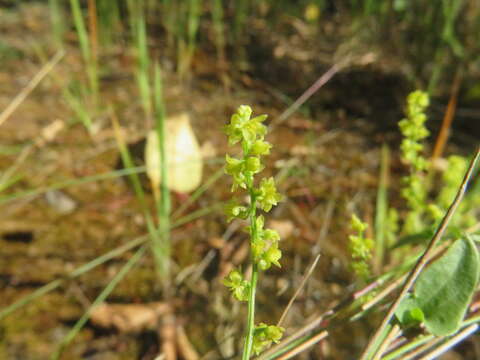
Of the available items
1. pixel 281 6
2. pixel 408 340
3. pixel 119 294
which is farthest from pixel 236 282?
pixel 281 6

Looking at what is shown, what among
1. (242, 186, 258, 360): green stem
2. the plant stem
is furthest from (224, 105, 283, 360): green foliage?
the plant stem

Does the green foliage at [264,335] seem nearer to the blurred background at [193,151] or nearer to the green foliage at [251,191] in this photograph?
the green foliage at [251,191]

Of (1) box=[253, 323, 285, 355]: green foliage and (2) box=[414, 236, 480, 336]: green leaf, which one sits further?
Result: (2) box=[414, 236, 480, 336]: green leaf

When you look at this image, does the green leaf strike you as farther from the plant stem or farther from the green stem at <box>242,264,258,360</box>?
the green stem at <box>242,264,258,360</box>

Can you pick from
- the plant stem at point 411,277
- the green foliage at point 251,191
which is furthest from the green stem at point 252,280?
the plant stem at point 411,277

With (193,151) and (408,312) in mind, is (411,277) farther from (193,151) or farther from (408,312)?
(193,151)

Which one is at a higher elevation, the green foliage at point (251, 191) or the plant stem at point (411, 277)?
the green foliage at point (251, 191)
